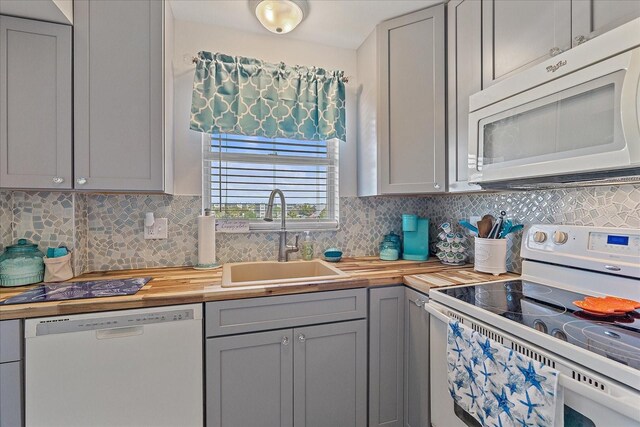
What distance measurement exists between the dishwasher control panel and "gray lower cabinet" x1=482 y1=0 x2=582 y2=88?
175 centimetres

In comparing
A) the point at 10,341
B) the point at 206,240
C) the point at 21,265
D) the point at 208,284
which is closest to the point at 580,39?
the point at 208,284

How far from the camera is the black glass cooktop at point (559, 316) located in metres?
0.70

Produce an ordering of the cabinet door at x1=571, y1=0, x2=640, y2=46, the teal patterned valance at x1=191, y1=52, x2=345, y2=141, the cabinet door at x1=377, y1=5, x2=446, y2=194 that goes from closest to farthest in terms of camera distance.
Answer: the cabinet door at x1=571, y1=0, x2=640, y2=46
the cabinet door at x1=377, y1=5, x2=446, y2=194
the teal patterned valance at x1=191, y1=52, x2=345, y2=141

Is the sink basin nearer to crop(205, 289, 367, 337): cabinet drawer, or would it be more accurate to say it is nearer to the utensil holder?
crop(205, 289, 367, 337): cabinet drawer

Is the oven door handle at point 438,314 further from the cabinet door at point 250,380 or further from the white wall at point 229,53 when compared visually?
the white wall at point 229,53

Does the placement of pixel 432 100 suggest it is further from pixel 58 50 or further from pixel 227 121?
pixel 58 50

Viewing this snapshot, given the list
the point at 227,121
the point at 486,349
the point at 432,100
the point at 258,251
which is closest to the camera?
the point at 486,349

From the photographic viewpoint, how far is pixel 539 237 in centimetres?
128

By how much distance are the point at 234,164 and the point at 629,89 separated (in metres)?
1.81

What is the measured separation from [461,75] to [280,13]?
40.7 inches

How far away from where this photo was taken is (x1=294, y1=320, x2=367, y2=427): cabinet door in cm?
131

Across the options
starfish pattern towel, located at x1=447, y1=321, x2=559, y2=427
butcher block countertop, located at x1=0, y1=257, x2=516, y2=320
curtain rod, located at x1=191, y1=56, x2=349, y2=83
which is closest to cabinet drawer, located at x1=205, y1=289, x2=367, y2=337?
butcher block countertop, located at x1=0, y1=257, x2=516, y2=320

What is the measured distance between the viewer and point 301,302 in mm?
1309

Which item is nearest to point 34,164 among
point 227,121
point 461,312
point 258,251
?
point 227,121
